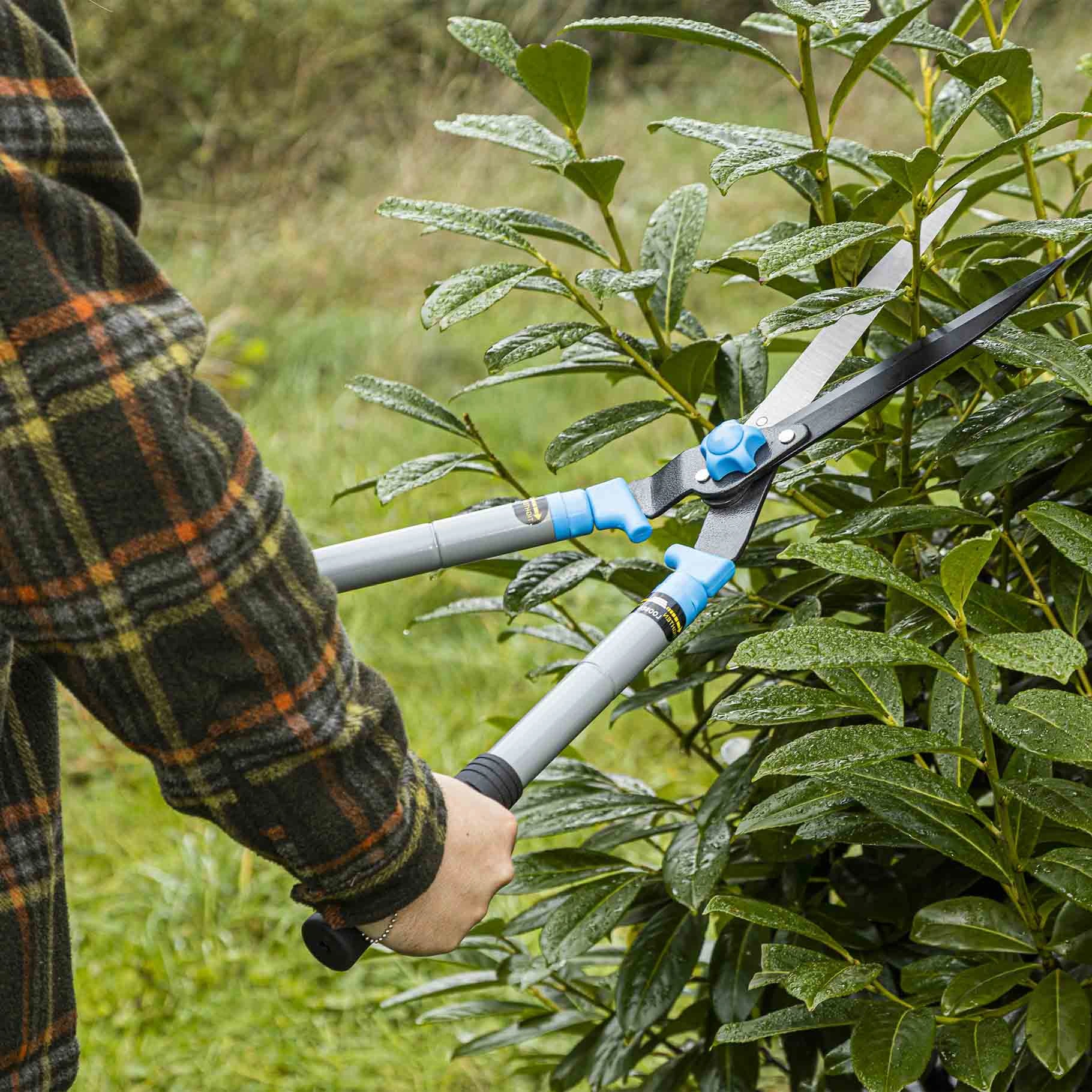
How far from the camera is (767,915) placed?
0.91m

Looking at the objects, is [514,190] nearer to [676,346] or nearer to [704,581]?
[676,346]

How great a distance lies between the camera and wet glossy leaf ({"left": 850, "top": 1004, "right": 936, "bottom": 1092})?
0.85 m

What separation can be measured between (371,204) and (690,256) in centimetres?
543

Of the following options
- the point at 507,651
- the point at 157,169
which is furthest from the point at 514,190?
the point at 507,651

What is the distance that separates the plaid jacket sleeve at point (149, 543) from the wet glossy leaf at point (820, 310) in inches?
13.9

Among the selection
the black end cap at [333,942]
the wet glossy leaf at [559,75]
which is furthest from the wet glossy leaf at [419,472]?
the black end cap at [333,942]

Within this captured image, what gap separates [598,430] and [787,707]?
379 mm

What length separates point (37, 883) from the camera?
86cm

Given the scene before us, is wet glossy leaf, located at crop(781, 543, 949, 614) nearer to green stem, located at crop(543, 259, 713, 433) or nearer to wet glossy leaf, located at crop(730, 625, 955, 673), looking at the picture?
wet glossy leaf, located at crop(730, 625, 955, 673)

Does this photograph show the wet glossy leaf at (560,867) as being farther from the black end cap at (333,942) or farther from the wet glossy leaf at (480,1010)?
the black end cap at (333,942)

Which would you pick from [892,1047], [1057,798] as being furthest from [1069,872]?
[892,1047]

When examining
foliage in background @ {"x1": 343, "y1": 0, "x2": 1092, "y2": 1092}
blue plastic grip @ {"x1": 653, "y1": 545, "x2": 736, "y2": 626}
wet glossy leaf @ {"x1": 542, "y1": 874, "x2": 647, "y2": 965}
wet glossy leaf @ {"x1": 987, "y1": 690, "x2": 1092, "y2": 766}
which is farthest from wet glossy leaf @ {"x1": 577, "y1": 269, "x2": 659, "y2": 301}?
wet glossy leaf @ {"x1": 542, "y1": 874, "x2": 647, "y2": 965}

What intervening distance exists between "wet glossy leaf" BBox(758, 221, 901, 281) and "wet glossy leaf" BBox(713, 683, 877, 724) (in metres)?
0.28

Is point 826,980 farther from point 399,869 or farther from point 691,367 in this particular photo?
point 691,367
